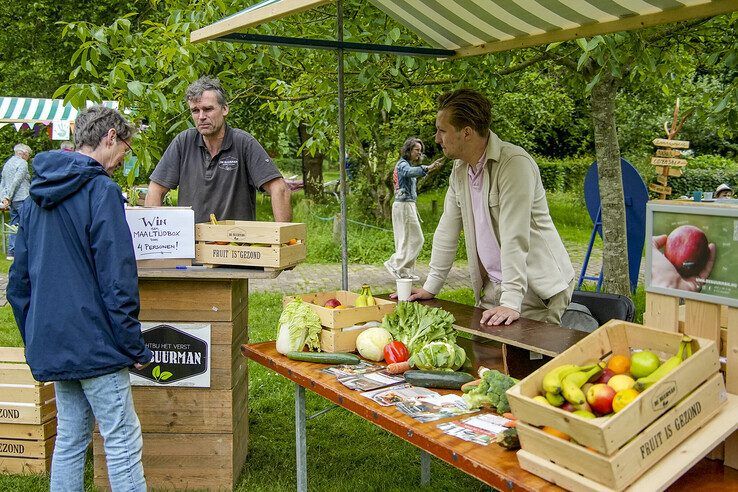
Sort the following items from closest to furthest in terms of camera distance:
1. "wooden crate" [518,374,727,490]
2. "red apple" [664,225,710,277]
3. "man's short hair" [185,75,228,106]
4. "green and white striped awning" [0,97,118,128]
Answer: "wooden crate" [518,374,727,490], "red apple" [664,225,710,277], "man's short hair" [185,75,228,106], "green and white striped awning" [0,97,118,128]

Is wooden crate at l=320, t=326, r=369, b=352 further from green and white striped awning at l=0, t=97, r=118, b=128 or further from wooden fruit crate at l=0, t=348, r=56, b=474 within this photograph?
green and white striped awning at l=0, t=97, r=118, b=128

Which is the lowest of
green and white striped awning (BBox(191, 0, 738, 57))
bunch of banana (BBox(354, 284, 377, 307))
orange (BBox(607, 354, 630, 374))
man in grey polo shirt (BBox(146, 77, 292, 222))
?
orange (BBox(607, 354, 630, 374))

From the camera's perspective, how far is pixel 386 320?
349 centimetres

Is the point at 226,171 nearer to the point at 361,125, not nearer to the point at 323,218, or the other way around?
the point at 361,125

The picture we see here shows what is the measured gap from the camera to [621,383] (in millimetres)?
2100

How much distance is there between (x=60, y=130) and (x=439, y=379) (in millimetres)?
14541

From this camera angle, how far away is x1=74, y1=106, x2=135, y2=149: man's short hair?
10.6ft

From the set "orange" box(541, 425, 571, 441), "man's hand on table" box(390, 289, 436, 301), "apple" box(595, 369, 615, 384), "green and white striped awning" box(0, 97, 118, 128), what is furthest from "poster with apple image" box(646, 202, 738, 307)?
"green and white striped awning" box(0, 97, 118, 128)

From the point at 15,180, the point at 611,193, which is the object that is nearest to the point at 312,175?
the point at 15,180

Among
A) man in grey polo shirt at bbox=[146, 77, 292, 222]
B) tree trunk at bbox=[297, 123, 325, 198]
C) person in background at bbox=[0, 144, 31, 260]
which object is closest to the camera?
man in grey polo shirt at bbox=[146, 77, 292, 222]

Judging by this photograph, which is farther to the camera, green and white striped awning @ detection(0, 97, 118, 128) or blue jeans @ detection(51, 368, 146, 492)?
green and white striped awning @ detection(0, 97, 118, 128)

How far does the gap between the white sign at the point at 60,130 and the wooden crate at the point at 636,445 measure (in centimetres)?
1512

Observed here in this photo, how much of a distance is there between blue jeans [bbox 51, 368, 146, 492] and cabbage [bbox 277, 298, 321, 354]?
28.2 inches

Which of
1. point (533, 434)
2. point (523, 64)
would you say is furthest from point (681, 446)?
point (523, 64)
